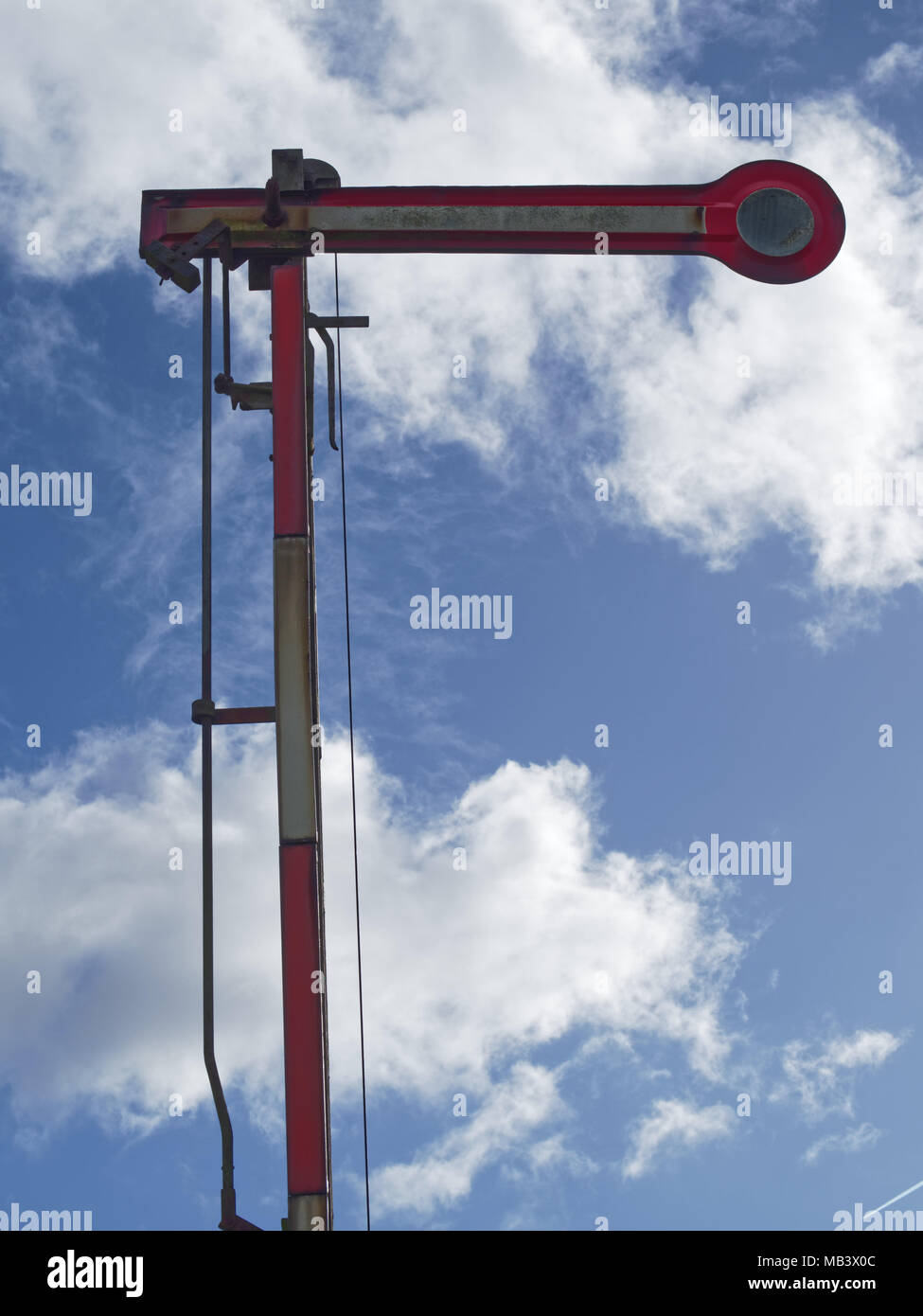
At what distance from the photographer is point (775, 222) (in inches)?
744

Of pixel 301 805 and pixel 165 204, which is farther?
pixel 165 204

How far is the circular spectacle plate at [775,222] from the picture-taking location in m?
18.9

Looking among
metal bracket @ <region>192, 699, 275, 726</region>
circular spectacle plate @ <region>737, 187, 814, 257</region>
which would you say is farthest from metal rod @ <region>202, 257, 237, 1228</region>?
circular spectacle plate @ <region>737, 187, 814, 257</region>

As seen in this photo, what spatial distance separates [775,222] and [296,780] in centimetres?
828

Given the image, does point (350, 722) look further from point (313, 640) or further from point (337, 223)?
point (337, 223)

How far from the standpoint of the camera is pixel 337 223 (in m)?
18.5

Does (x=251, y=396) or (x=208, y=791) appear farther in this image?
(x=251, y=396)

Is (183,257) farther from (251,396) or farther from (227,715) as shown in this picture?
(227,715)

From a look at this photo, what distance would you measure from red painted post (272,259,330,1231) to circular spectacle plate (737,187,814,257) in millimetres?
5014

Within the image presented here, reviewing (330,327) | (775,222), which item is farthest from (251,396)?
(775,222)
